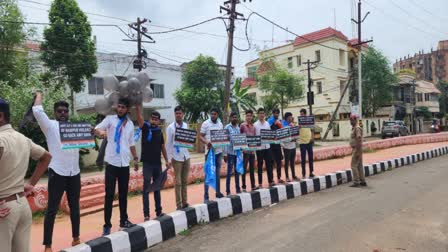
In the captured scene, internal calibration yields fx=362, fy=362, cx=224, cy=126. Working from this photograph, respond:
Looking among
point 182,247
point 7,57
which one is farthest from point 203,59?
point 182,247

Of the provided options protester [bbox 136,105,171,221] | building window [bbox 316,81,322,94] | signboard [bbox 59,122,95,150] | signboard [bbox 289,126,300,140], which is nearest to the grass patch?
protester [bbox 136,105,171,221]

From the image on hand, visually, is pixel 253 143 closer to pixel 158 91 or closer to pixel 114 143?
pixel 114 143

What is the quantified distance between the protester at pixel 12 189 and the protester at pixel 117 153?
1.84 metres

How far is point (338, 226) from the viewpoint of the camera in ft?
18.4

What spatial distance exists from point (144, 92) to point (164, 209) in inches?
101

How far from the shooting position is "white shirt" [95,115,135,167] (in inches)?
193

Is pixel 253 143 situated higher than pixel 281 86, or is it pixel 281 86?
pixel 281 86

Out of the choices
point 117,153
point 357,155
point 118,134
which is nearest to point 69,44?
point 357,155

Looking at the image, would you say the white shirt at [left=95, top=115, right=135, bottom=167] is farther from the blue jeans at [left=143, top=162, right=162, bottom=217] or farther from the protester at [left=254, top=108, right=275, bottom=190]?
the protester at [left=254, top=108, right=275, bottom=190]

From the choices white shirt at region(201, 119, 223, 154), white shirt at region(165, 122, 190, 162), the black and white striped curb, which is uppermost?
white shirt at region(201, 119, 223, 154)

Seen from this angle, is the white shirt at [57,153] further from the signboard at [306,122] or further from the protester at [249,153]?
the signboard at [306,122]

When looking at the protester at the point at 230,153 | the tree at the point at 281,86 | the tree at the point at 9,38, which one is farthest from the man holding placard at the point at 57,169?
the tree at the point at 281,86

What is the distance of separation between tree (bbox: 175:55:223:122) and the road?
22.3 meters

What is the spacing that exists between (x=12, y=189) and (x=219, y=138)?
175 inches
